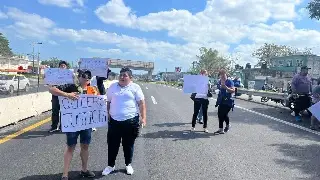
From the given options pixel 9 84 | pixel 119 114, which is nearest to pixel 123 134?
pixel 119 114

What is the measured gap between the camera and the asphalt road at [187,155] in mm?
6082

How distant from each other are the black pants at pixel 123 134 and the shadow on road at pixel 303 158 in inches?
115

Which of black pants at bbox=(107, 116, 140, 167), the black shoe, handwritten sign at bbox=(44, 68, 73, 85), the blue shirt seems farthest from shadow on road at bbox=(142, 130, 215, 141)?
the black shoe

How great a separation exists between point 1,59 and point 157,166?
3754 inches

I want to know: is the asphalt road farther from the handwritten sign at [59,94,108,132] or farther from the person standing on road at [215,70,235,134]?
the handwritten sign at [59,94,108,132]

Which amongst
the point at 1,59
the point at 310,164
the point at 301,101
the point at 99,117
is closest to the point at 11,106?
the point at 99,117

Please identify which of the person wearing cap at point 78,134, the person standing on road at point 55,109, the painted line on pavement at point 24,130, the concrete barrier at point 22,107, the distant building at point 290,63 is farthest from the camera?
the distant building at point 290,63

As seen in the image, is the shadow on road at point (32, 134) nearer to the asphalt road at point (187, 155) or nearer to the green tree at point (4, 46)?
the asphalt road at point (187, 155)

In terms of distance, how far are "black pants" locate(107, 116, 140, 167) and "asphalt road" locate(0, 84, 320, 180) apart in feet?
1.00

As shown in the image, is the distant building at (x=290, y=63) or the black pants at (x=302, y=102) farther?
the distant building at (x=290, y=63)

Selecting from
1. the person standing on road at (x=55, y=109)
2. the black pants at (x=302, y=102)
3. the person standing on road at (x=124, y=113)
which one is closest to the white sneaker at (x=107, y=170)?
the person standing on road at (x=124, y=113)

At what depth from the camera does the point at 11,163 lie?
20.9 ft

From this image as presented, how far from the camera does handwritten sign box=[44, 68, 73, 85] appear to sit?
30.5ft

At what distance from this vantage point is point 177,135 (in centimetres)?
984
